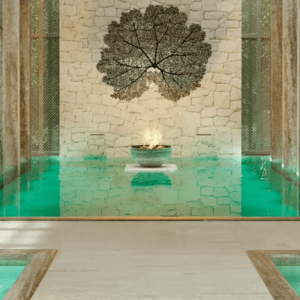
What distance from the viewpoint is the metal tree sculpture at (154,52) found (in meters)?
7.79

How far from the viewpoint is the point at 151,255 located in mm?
2355

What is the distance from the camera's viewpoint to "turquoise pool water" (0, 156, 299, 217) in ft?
11.8

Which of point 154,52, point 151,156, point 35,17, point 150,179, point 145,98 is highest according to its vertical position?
point 35,17

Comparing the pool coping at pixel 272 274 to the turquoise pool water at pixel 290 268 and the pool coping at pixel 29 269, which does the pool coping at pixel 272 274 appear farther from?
the pool coping at pixel 29 269

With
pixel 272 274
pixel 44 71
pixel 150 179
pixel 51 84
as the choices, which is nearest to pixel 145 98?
pixel 51 84

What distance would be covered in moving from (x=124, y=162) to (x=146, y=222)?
4.31m

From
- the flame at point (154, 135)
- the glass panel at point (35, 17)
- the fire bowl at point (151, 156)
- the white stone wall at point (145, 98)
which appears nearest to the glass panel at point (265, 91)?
the white stone wall at point (145, 98)

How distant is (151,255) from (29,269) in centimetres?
62

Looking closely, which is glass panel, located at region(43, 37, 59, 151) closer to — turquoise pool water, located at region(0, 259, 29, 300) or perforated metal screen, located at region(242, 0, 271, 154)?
perforated metal screen, located at region(242, 0, 271, 154)

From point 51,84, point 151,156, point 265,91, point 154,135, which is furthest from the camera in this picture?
point 265,91

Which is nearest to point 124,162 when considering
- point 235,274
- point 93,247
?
point 93,247

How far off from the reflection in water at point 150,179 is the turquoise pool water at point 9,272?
270 cm

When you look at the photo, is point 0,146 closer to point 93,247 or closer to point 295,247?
point 93,247

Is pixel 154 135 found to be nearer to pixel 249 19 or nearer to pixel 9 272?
pixel 249 19
